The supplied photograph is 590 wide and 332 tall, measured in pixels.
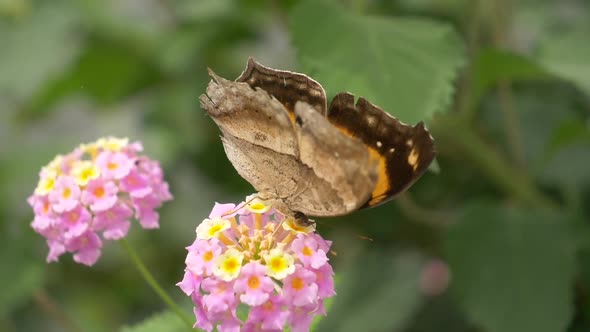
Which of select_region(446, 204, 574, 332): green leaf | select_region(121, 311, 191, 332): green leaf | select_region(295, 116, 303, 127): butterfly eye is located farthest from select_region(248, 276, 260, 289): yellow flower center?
select_region(446, 204, 574, 332): green leaf

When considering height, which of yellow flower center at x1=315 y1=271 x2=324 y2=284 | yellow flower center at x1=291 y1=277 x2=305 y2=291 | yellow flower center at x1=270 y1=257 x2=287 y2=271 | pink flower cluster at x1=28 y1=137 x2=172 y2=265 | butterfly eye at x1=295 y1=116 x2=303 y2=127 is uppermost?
butterfly eye at x1=295 y1=116 x2=303 y2=127

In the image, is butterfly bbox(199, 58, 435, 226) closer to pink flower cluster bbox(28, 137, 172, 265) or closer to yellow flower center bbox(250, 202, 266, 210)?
yellow flower center bbox(250, 202, 266, 210)

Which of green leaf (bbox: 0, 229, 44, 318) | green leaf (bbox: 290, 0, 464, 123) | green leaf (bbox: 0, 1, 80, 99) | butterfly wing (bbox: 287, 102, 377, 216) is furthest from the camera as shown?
green leaf (bbox: 0, 1, 80, 99)

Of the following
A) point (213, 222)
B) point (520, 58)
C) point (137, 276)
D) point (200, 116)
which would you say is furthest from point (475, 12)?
point (137, 276)

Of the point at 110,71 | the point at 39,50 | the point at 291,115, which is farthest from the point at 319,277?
the point at 39,50

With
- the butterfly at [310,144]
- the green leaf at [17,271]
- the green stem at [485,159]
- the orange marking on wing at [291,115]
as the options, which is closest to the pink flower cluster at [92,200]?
the butterfly at [310,144]

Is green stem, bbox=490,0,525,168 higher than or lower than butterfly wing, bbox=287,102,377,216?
lower
